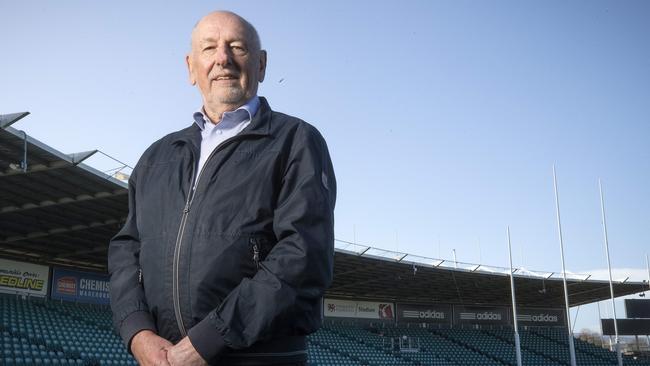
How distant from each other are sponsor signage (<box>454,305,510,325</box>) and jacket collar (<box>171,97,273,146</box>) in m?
36.9

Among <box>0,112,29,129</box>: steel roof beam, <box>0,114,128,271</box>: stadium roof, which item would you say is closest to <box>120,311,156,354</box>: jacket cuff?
<box>0,112,29,129</box>: steel roof beam

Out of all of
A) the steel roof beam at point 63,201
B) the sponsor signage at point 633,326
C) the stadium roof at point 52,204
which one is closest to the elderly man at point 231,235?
the stadium roof at point 52,204

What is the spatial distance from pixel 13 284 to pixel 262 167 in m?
21.3

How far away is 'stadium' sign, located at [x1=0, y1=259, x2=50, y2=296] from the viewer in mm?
19828

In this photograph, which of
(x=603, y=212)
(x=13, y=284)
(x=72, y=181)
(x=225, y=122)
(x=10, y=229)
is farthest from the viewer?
(x=603, y=212)

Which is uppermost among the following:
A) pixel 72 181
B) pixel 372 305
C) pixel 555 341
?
pixel 72 181

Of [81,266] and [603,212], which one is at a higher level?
[603,212]

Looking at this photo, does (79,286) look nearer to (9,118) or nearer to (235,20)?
(9,118)

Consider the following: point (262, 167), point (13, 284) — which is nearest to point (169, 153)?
point (262, 167)

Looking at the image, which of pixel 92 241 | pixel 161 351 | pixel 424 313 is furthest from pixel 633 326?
pixel 161 351

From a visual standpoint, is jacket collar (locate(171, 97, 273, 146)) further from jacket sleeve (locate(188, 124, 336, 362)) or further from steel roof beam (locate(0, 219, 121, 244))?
steel roof beam (locate(0, 219, 121, 244))

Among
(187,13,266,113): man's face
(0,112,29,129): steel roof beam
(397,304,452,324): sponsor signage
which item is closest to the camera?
(187,13,266,113): man's face

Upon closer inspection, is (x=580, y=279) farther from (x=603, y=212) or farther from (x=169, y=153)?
(x=169, y=153)

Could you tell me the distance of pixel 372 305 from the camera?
3381cm
